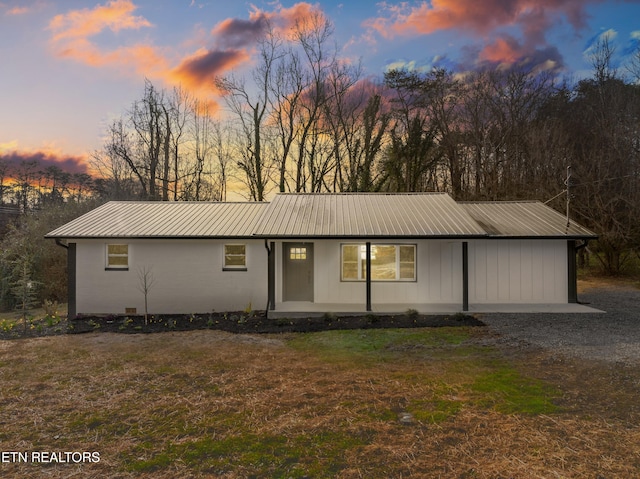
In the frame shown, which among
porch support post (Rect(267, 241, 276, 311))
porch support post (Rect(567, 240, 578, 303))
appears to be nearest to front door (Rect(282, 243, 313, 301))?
porch support post (Rect(267, 241, 276, 311))

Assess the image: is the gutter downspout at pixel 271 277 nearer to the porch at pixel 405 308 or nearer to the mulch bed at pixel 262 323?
the porch at pixel 405 308

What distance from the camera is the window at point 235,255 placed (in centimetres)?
1072

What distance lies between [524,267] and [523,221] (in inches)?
68.2

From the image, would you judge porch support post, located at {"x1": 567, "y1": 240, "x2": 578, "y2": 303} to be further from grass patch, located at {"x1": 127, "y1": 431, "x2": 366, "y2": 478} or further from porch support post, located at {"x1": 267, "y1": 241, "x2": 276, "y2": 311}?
grass patch, located at {"x1": 127, "y1": 431, "x2": 366, "y2": 478}

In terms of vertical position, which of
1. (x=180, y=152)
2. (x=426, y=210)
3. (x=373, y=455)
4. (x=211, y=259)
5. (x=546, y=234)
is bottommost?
(x=373, y=455)

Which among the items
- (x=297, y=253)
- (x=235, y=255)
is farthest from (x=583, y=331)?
(x=235, y=255)

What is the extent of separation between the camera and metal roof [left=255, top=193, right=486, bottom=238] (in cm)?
991

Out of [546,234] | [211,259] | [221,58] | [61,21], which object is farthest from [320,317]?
[221,58]

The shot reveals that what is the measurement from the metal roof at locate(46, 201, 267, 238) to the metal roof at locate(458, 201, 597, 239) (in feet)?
25.8

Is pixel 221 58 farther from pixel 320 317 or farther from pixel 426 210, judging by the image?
pixel 320 317

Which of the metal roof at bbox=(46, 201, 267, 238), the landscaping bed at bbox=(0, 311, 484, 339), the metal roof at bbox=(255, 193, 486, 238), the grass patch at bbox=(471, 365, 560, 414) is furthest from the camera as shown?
the metal roof at bbox=(46, 201, 267, 238)

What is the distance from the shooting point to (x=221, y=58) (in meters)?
21.5

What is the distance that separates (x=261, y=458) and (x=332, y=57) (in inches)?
996

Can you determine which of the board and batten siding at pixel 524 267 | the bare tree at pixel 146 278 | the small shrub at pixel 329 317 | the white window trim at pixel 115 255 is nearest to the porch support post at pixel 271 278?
the small shrub at pixel 329 317
